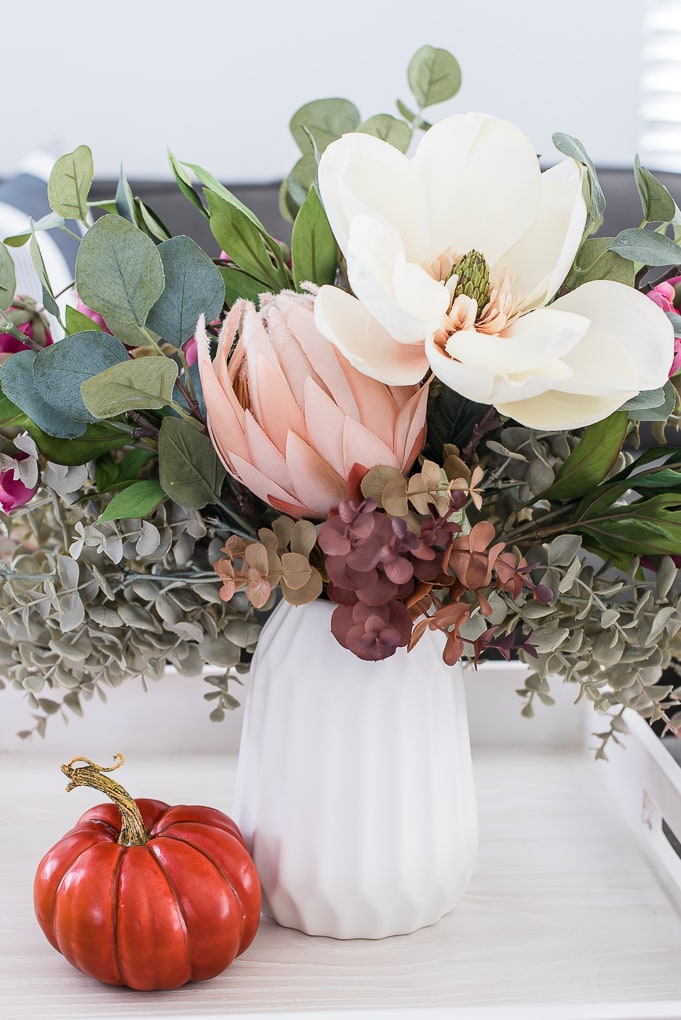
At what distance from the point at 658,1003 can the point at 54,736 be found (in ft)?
1.57

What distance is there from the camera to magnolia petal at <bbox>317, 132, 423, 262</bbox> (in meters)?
0.38

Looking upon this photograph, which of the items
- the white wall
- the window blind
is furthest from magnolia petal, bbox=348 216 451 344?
the window blind

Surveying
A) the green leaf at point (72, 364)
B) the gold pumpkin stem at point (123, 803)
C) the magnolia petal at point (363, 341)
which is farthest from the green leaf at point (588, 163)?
the gold pumpkin stem at point (123, 803)

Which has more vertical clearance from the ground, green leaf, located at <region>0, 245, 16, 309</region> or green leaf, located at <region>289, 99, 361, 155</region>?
green leaf, located at <region>289, 99, 361, 155</region>

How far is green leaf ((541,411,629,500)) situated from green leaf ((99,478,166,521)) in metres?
0.19

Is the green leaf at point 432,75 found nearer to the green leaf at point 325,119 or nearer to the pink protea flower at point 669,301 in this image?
the green leaf at point 325,119

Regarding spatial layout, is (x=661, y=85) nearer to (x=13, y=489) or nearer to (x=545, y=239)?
(x=545, y=239)

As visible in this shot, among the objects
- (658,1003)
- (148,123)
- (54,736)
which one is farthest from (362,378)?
(148,123)

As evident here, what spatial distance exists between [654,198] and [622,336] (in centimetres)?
8

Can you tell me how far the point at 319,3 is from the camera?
2070mm

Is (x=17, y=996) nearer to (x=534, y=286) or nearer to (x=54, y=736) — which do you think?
(x=54, y=736)

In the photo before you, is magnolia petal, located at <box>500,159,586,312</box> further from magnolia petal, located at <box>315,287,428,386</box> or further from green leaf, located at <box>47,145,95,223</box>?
green leaf, located at <box>47,145,95,223</box>

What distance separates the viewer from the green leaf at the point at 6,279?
427mm

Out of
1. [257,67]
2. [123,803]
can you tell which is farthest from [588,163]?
[257,67]
